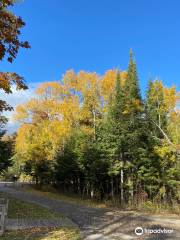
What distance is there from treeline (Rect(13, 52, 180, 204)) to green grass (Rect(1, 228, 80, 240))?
9.80 m

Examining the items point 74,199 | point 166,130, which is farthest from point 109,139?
point 74,199

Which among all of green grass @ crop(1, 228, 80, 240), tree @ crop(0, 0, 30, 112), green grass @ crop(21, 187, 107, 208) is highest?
tree @ crop(0, 0, 30, 112)

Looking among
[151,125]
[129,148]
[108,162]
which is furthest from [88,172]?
[151,125]

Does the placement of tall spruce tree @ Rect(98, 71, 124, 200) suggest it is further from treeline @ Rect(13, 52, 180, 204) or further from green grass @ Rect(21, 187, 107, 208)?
green grass @ Rect(21, 187, 107, 208)

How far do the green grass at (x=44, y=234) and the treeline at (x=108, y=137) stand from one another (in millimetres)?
9798

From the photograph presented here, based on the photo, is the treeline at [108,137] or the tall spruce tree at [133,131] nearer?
the treeline at [108,137]

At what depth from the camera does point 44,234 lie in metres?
9.80

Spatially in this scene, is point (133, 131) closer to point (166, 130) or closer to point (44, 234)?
point (166, 130)

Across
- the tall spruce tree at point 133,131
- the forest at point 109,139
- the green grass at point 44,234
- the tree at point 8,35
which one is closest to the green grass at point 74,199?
the forest at point 109,139

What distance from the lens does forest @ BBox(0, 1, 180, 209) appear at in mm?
22266

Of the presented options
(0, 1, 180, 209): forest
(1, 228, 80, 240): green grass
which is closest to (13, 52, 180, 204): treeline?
(0, 1, 180, 209): forest

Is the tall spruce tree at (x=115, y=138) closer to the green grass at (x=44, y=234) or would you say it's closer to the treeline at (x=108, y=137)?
the treeline at (x=108, y=137)

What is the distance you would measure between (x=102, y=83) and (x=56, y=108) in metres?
6.52

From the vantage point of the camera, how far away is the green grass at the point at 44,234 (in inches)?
361
